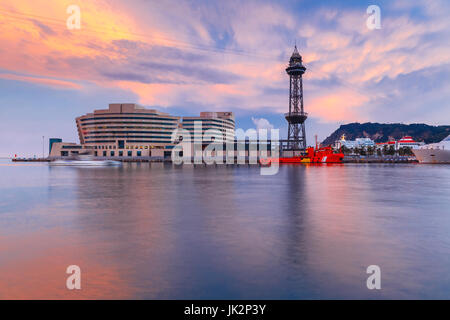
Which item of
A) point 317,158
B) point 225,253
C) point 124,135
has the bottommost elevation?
point 225,253

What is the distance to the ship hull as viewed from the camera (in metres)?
125

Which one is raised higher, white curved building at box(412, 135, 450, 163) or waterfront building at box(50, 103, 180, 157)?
waterfront building at box(50, 103, 180, 157)

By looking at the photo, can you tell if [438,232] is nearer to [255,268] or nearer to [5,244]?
[255,268]

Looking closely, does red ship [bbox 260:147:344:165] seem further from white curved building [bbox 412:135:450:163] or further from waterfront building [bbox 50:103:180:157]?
waterfront building [bbox 50:103:180:157]

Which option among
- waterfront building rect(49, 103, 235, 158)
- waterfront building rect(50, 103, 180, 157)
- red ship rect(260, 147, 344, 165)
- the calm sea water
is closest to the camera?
the calm sea water

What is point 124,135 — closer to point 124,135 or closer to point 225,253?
point 124,135

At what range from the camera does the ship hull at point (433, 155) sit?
12462cm

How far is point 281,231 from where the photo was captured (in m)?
12.2

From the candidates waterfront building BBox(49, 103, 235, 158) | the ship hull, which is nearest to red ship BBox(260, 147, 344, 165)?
the ship hull

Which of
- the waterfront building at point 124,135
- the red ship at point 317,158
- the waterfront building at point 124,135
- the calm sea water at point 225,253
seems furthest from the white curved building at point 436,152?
the waterfront building at point 124,135

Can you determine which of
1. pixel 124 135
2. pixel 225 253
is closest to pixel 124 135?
pixel 124 135

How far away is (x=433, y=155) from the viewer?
12812cm

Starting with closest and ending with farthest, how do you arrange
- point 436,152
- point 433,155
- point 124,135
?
point 436,152, point 433,155, point 124,135

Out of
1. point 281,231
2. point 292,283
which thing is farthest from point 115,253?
point 281,231
